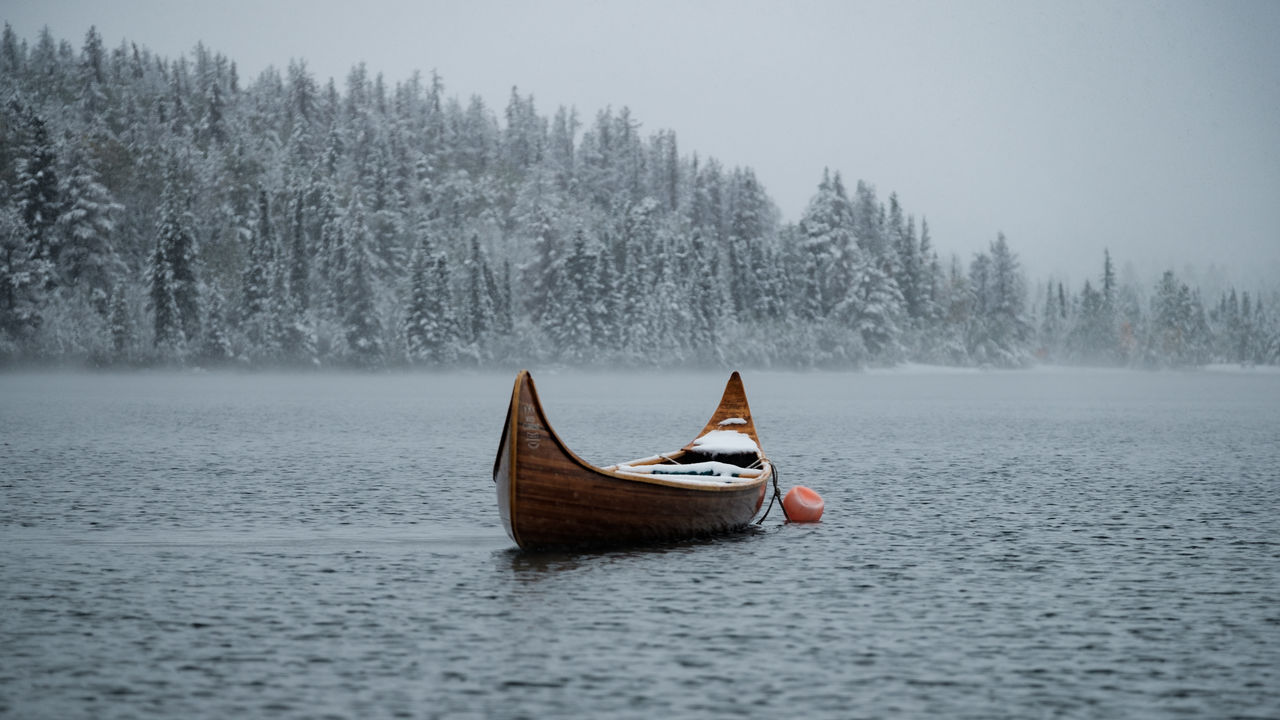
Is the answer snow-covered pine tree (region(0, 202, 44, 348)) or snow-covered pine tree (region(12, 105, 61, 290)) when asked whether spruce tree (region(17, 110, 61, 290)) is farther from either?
snow-covered pine tree (region(0, 202, 44, 348))

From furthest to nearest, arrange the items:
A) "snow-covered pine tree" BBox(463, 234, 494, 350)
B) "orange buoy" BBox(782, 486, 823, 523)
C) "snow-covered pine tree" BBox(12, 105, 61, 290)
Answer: "snow-covered pine tree" BBox(463, 234, 494, 350) → "snow-covered pine tree" BBox(12, 105, 61, 290) → "orange buoy" BBox(782, 486, 823, 523)

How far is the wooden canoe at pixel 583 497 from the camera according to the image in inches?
783

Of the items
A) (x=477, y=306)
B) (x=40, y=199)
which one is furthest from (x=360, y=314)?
(x=40, y=199)

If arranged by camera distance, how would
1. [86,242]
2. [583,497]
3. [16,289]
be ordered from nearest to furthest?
[583,497], [16,289], [86,242]

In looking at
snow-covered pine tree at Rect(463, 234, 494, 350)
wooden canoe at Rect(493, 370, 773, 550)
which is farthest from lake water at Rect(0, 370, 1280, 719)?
snow-covered pine tree at Rect(463, 234, 494, 350)

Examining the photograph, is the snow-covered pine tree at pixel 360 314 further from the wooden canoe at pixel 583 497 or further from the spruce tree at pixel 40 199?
the wooden canoe at pixel 583 497

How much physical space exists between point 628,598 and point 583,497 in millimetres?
2934

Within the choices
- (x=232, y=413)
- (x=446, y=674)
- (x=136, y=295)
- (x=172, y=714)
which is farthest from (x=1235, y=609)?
(x=136, y=295)

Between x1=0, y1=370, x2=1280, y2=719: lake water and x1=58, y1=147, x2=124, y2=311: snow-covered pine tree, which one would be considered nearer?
x1=0, y1=370, x2=1280, y2=719: lake water

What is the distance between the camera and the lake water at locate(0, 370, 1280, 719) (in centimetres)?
1333

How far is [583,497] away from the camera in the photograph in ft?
67.6

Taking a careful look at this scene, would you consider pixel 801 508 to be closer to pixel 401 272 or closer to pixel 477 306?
pixel 477 306

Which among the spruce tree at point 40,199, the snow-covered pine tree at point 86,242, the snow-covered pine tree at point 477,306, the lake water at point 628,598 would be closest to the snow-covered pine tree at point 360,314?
the snow-covered pine tree at point 477,306

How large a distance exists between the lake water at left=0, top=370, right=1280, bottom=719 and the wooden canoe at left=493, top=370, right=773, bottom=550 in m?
0.46
